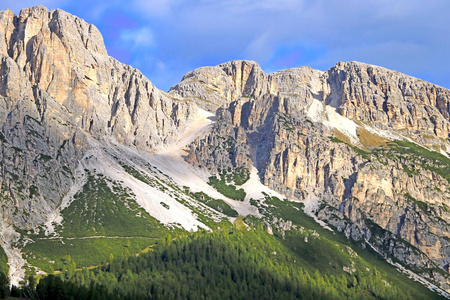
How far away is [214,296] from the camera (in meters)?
199

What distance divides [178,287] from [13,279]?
195 feet

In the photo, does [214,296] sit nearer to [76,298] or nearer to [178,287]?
[178,287]

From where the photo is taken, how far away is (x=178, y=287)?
7790 inches

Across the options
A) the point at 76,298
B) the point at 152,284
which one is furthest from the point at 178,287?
the point at 76,298

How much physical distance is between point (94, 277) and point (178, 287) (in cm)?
3128

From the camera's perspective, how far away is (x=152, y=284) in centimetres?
19862

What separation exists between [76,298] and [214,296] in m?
61.6

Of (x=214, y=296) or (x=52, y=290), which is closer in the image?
(x=52, y=290)

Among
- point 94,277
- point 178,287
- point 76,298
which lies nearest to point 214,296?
point 178,287

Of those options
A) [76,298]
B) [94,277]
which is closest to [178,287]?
[94,277]

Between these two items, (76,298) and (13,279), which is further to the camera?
(13,279)

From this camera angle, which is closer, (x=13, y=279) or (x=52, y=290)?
(x=52, y=290)

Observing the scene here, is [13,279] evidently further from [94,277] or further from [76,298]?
[76,298]

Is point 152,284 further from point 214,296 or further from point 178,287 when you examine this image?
point 214,296
